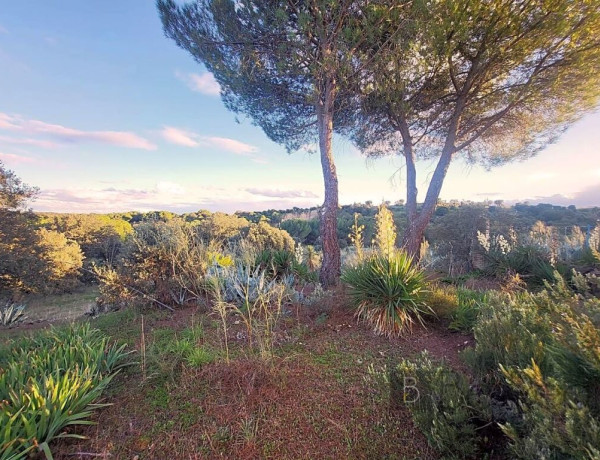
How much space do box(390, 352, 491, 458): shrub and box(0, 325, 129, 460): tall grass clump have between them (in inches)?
88.9

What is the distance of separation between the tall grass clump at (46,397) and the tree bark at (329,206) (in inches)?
168

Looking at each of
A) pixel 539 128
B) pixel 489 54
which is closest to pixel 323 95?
pixel 489 54

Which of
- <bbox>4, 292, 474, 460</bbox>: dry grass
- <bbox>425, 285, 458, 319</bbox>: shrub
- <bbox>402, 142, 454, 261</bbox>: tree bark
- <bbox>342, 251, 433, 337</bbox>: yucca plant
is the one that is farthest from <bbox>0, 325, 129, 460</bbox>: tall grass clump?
<bbox>402, 142, 454, 261</bbox>: tree bark

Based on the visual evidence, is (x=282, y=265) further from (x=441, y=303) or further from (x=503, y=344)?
(x=503, y=344)

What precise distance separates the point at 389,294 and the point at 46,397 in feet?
10.9

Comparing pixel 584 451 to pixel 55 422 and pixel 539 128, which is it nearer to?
pixel 55 422

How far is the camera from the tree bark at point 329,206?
6449mm

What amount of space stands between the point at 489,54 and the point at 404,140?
8.81 feet

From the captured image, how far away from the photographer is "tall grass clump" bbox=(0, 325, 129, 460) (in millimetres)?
1801

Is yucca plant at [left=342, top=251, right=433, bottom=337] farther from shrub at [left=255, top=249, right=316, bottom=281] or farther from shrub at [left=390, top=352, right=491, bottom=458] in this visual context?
shrub at [left=255, top=249, right=316, bottom=281]

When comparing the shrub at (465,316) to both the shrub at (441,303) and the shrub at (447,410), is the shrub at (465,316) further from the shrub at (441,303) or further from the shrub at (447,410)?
the shrub at (447,410)

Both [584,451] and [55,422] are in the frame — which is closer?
[584,451]

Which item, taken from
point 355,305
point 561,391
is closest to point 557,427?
point 561,391

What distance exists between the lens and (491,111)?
27.5ft
